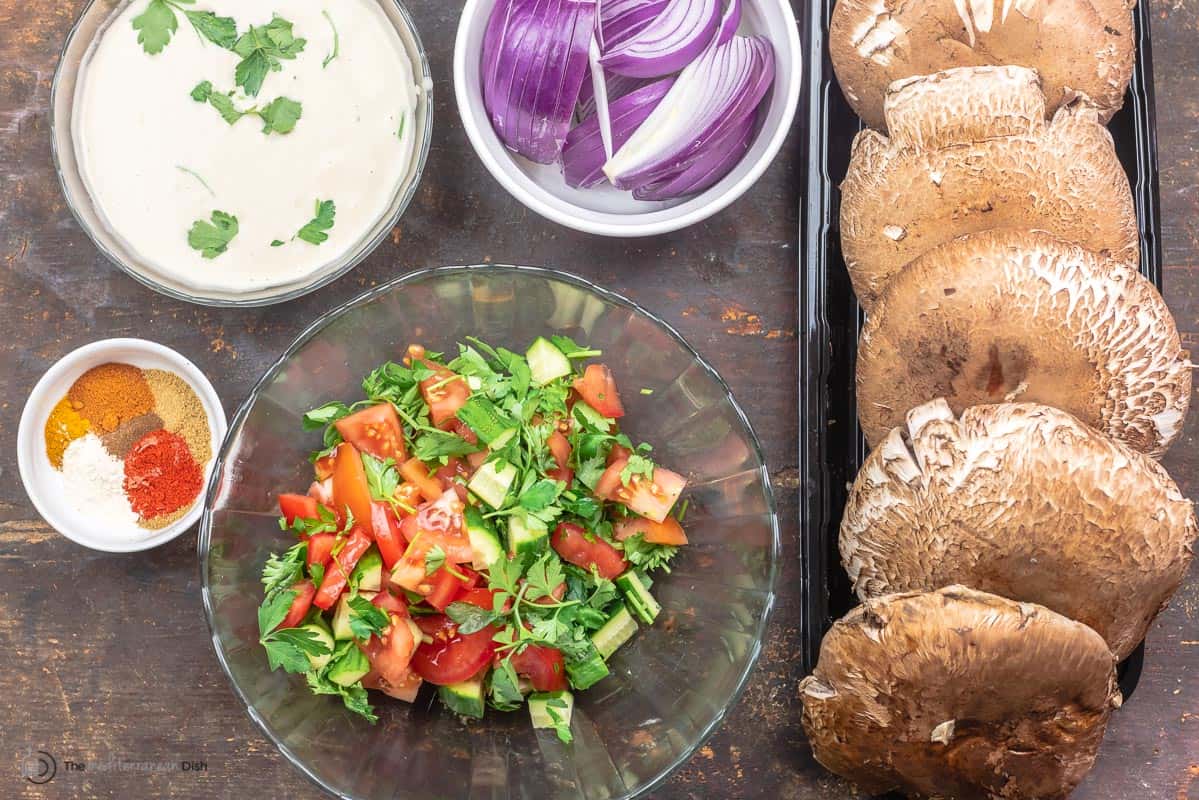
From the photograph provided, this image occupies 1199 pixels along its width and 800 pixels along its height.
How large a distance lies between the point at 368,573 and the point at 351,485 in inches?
6.4

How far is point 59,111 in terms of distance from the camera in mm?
1968

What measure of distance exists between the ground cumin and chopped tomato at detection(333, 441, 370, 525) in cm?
55

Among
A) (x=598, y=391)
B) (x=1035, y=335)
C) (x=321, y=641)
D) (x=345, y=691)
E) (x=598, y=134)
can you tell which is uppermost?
(x=598, y=134)

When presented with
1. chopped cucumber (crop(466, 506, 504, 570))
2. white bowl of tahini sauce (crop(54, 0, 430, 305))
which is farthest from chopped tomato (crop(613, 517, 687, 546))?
white bowl of tahini sauce (crop(54, 0, 430, 305))

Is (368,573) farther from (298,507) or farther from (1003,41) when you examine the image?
(1003,41)

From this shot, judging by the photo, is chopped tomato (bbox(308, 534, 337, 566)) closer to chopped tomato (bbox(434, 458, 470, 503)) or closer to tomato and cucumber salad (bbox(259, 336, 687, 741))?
tomato and cucumber salad (bbox(259, 336, 687, 741))

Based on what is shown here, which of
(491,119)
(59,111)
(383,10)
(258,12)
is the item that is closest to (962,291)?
(491,119)

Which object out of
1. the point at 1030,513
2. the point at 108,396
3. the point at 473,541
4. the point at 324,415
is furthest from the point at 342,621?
the point at 1030,513

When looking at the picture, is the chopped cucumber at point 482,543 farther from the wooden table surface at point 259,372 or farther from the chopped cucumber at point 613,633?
the wooden table surface at point 259,372

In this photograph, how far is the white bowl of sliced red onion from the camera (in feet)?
6.02

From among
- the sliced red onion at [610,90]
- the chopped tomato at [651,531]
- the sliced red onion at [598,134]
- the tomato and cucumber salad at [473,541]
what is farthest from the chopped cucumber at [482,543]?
the sliced red onion at [610,90]

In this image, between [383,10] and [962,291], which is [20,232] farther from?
[962,291]

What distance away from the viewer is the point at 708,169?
1930 millimetres

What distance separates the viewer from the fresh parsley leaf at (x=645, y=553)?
1.83 meters
